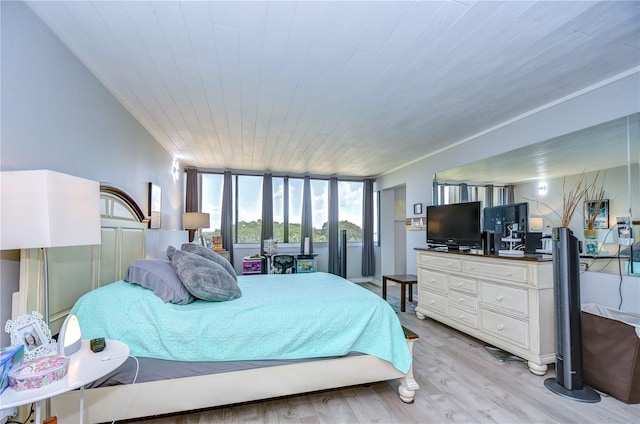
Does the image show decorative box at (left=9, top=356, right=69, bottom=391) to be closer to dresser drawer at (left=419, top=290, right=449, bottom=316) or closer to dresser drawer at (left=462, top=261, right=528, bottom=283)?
dresser drawer at (left=462, top=261, right=528, bottom=283)

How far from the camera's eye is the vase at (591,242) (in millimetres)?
2469

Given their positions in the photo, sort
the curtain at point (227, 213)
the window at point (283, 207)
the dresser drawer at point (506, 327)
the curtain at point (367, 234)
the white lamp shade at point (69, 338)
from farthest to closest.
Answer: the curtain at point (367, 234)
the window at point (283, 207)
the curtain at point (227, 213)
the dresser drawer at point (506, 327)
the white lamp shade at point (69, 338)

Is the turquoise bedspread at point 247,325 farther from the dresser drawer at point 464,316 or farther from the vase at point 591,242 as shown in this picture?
the vase at point 591,242

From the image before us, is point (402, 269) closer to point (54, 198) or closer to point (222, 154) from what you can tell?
point (222, 154)

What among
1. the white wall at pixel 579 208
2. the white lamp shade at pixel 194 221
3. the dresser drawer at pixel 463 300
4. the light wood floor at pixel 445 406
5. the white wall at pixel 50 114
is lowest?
the light wood floor at pixel 445 406

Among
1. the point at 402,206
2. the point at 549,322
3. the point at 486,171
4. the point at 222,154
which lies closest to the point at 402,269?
the point at 402,206

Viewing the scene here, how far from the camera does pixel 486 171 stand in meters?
3.61

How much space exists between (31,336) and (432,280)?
374 centimetres

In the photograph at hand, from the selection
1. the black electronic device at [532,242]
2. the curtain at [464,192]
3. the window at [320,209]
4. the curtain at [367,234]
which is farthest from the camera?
the curtain at [367,234]

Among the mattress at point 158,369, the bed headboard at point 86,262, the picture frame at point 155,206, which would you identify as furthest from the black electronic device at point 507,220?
the picture frame at point 155,206

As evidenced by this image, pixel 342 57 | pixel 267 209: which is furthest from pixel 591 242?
pixel 267 209

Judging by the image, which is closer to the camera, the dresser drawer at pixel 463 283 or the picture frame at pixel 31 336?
the picture frame at pixel 31 336

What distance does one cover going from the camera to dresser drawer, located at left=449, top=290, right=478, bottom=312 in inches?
122

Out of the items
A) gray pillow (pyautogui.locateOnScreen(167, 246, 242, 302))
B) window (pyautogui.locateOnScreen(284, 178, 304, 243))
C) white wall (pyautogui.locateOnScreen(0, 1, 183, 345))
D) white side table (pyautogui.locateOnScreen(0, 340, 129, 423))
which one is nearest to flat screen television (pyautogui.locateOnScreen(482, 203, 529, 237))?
gray pillow (pyautogui.locateOnScreen(167, 246, 242, 302))
